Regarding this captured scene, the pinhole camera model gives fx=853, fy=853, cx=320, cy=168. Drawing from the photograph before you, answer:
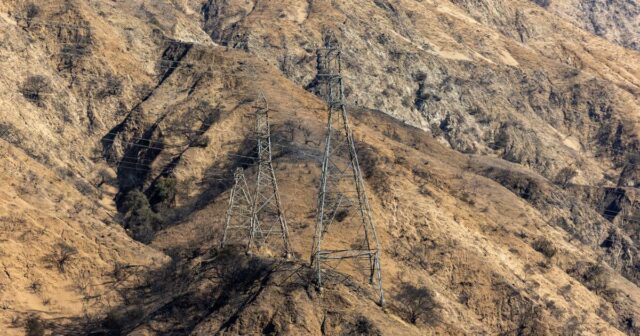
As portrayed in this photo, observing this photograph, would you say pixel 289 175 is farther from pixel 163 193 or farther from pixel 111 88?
pixel 111 88

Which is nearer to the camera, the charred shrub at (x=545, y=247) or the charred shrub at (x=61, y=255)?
the charred shrub at (x=61, y=255)

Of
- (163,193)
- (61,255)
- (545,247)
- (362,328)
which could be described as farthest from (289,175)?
(362,328)

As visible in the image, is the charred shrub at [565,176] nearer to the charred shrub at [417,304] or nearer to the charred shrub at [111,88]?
the charred shrub at [111,88]

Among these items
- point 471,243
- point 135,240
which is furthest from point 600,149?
point 135,240

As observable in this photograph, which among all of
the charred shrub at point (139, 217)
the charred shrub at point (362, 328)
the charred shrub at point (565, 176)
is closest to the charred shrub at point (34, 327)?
the charred shrub at point (139, 217)

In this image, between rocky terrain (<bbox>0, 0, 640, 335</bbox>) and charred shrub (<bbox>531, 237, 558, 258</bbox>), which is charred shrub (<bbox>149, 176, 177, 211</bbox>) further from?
charred shrub (<bbox>531, 237, 558, 258</bbox>)

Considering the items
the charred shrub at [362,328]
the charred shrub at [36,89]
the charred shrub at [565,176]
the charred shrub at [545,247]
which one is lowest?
the charred shrub at [565,176]
